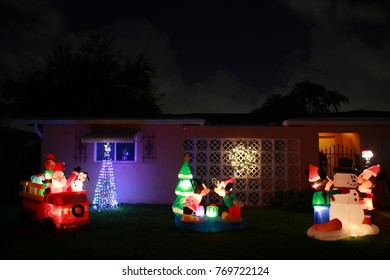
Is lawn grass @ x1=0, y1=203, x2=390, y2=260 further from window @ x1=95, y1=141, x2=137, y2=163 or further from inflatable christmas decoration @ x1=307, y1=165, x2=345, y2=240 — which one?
window @ x1=95, y1=141, x2=137, y2=163

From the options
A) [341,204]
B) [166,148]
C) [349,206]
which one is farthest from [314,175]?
[166,148]

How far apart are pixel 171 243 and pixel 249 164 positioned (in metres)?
6.15

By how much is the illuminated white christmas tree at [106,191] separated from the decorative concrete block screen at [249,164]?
2.81 m

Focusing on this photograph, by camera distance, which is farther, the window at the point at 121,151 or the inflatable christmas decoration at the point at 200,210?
the window at the point at 121,151

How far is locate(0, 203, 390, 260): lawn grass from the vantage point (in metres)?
5.82

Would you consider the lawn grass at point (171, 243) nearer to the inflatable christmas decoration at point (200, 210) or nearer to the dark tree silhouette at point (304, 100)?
the inflatable christmas decoration at point (200, 210)

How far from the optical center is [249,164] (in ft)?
39.9

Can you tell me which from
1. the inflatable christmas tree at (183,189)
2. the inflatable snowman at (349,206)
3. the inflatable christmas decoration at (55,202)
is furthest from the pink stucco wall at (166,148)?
the inflatable snowman at (349,206)

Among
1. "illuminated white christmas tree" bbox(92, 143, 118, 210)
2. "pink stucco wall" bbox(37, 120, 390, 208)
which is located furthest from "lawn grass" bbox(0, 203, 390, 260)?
"pink stucco wall" bbox(37, 120, 390, 208)

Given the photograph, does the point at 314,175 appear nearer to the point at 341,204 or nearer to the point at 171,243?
the point at 341,204

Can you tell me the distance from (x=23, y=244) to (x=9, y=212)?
4.25m

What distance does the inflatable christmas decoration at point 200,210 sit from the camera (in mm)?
7668

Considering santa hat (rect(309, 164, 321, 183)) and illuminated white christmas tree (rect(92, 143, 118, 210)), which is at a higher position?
santa hat (rect(309, 164, 321, 183))

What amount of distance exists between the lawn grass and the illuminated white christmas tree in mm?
1705
